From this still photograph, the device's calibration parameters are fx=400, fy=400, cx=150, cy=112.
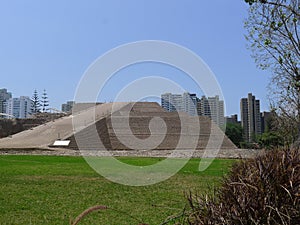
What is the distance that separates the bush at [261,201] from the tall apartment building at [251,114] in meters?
27.0

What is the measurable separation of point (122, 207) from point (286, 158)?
6.05m

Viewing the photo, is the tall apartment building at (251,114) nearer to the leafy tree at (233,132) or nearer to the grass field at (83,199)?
the grass field at (83,199)

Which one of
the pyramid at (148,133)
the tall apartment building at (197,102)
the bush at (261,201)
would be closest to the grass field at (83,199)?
the bush at (261,201)

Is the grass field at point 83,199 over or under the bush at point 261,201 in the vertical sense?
under

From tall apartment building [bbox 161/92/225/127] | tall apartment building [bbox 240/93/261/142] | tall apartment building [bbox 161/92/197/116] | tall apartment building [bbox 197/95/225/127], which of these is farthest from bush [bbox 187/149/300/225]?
tall apartment building [bbox 240/93/261/142]

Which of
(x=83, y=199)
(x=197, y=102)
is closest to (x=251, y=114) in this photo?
(x=197, y=102)

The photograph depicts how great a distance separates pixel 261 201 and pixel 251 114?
31.8 m

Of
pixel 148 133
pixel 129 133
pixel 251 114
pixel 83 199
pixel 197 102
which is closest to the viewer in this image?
pixel 83 199

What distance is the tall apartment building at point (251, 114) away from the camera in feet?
98.5

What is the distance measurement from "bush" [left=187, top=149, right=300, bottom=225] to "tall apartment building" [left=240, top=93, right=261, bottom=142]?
27038 mm

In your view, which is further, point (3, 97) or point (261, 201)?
point (3, 97)

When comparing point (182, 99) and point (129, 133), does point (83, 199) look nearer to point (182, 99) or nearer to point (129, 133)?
point (182, 99)

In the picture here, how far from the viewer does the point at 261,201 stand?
1.91m

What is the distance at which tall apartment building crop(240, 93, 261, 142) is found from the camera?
3002 cm
